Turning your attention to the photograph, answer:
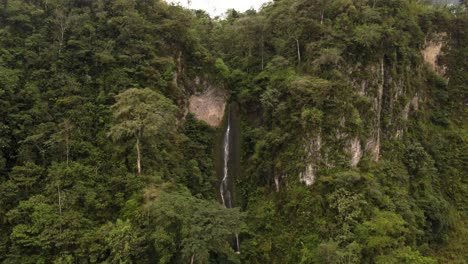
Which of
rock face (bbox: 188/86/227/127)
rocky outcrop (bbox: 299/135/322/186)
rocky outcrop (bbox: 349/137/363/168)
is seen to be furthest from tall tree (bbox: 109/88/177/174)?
rocky outcrop (bbox: 349/137/363/168)

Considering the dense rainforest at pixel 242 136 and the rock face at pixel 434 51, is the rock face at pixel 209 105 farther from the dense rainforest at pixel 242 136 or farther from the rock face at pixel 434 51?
the rock face at pixel 434 51

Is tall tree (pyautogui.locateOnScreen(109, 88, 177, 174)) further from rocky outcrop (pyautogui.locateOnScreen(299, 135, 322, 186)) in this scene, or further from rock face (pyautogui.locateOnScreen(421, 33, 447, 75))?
rock face (pyautogui.locateOnScreen(421, 33, 447, 75))

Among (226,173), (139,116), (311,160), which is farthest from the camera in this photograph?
(226,173)

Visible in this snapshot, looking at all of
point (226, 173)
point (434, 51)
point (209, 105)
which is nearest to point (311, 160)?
point (226, 173)

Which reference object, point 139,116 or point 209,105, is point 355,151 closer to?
point 209,105

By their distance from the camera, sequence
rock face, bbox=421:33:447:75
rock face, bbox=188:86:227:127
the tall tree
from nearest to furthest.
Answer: the tall tree < rock face, bbox=188:86:227:127 < rock face, bbox=421:33:447:75

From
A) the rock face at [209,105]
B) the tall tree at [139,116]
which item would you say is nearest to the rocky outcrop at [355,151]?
the rock face at [209,105]
